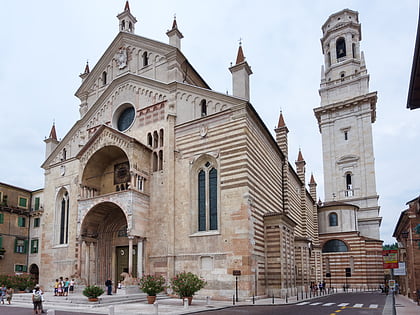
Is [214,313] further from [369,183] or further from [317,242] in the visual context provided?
[369,183]

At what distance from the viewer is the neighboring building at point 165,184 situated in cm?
2720

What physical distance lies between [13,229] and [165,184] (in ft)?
85.9

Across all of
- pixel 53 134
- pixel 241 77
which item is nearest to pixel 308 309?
pixel 241 77

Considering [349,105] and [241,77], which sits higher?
[349,105]

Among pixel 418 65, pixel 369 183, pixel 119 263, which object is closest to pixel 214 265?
pixel 119 263

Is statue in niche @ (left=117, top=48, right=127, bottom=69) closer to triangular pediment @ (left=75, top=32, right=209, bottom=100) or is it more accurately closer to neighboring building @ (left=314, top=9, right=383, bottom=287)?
triangular pediment @ (left=75, top=32, right=209, bottom=100)

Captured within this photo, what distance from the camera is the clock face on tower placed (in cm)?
3300

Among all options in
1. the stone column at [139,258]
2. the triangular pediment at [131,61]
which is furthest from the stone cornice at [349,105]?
the stone column at [139,258]

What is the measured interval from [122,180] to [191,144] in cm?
761

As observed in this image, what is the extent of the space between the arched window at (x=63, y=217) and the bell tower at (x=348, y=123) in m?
42.6

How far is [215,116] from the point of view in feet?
95.5

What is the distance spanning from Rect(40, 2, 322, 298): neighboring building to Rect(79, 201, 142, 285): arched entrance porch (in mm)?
86

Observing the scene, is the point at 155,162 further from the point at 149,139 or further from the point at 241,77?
the point at 241,77

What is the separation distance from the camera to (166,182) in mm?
29984
